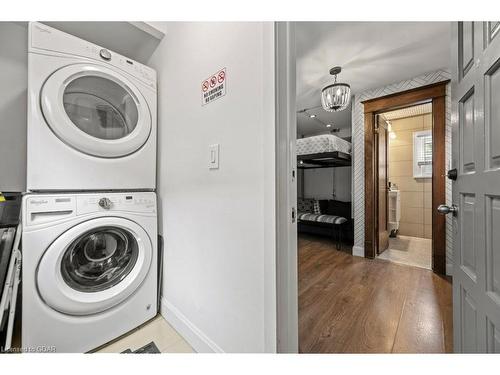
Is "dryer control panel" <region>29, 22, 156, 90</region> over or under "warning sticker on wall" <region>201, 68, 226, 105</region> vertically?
over

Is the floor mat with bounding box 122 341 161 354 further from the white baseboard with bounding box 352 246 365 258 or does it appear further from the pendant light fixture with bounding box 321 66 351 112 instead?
the white baseboard with bounding box 352 246 365 258

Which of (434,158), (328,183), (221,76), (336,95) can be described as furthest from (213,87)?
(328,183)

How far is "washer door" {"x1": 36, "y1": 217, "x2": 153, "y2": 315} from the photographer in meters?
0.94

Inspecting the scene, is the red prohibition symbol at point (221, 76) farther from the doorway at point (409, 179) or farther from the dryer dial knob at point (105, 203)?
the doorway at point (409, 179)

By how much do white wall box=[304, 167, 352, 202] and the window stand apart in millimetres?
1061

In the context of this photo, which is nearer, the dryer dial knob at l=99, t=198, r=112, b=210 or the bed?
the dryer dial knob at l=99, t=198, r=112, b=210

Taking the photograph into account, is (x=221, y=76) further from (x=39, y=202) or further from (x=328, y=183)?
(x=328, y=183)

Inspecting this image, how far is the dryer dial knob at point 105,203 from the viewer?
1.08 metres

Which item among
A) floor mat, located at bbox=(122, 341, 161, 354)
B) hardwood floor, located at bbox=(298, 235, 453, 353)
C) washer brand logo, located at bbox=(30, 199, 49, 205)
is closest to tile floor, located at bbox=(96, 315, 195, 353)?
floor mat, located at bbox=(122, 341, 161, 354)

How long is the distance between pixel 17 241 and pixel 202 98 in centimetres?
112

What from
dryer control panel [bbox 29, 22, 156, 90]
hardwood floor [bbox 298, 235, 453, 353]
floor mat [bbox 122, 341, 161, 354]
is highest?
dryer control panel [bbox 29, 22, 156, 90]

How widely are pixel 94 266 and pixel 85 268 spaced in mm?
41

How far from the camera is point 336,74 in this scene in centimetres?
213

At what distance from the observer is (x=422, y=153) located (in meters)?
3.36
